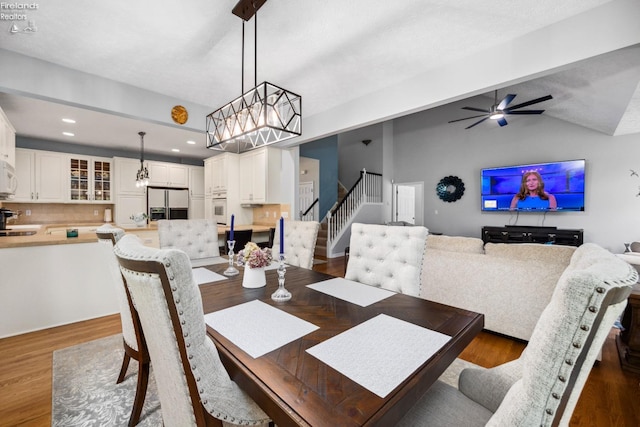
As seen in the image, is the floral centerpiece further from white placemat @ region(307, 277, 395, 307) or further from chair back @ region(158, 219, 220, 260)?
chair back @ region(158, 219, 220, 260)

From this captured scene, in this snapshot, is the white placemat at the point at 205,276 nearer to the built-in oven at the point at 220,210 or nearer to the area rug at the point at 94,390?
the area rug at the point at 94,390

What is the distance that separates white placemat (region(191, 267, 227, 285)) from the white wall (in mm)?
6186

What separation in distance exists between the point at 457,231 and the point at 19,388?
7244 millimetres

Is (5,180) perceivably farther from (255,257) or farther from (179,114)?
(255,257)

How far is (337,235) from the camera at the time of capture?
657 centimetres

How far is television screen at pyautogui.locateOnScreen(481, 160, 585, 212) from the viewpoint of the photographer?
5055 mm

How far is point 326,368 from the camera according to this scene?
2.61 ft

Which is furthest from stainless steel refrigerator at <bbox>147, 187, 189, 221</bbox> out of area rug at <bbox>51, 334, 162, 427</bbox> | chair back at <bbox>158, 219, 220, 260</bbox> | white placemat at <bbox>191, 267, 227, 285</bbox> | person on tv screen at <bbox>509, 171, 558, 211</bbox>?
person on tv screen at <bbox>509, 171, 558, 211</bbox>

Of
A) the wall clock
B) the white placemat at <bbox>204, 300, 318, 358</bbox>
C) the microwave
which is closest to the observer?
the white placemat at <bbox>204, 300, 318, 358</bbox>

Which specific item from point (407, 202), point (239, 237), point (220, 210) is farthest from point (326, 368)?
point (407, 202)

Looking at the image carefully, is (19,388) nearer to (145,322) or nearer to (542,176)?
(145,322)

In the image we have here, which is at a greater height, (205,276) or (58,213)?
(58,213)

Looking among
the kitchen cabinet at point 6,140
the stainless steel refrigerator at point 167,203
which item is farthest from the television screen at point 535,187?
the kitchen cabinet at point 6,140

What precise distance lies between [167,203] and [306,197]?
352 centimetres
